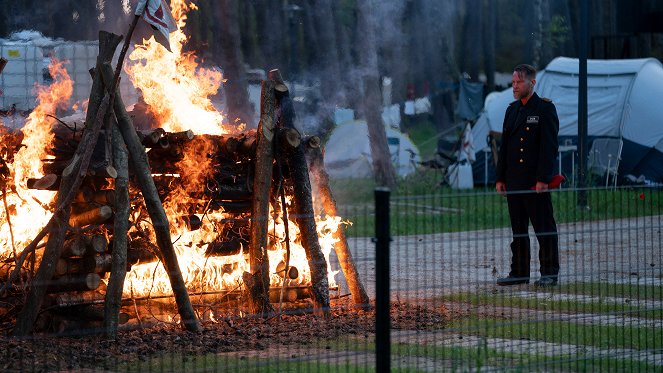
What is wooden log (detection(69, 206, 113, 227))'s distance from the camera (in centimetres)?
786

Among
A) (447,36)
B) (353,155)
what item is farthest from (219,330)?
(447,36)

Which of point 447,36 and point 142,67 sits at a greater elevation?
point 447,36

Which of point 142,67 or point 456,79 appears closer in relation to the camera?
point 142,67

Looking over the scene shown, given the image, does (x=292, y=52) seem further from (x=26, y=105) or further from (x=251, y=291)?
(x=251, y=291)

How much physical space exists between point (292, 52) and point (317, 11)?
1.03 metres

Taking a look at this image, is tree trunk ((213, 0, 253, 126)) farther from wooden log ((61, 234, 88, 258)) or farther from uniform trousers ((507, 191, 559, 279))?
wooden log ((61, 234, 88, 258))

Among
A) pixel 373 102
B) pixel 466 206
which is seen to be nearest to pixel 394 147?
pixel 373 102

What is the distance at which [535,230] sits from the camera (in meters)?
9.62

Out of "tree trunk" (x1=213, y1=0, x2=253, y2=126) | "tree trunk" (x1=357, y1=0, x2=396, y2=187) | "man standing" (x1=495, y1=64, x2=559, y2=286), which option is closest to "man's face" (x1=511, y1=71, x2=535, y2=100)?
"man standing" (x1=495, y1=64, x2=559, y2=286)

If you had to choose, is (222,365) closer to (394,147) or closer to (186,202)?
(186,202)

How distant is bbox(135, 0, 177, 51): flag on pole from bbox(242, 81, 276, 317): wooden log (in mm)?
915

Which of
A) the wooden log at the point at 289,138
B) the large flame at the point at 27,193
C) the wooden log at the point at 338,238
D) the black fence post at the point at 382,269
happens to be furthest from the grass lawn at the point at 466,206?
the large flame at the point at 27,193

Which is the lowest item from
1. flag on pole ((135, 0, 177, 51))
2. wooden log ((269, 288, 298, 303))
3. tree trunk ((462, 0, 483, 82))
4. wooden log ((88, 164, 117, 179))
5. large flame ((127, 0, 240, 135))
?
wooden log ((269, 288, 298, 303))

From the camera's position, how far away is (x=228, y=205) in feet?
28.8
